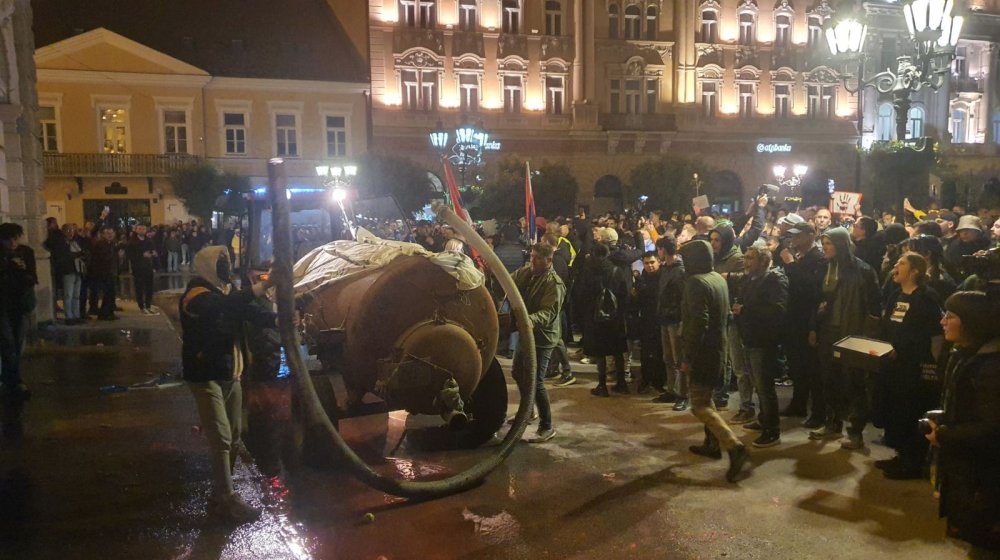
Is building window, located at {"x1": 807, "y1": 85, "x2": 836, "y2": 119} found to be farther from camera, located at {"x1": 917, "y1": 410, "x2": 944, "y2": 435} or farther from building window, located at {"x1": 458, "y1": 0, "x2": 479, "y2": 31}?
camera, located at {"x1": 917, "y1": 410, "x2": 944, "y2": 435}

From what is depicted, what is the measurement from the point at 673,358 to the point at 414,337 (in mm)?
4054

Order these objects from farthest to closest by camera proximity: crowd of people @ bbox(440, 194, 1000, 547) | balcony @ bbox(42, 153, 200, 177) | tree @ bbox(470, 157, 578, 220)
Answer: balcony @ bbox(42, 153, 200, 177) < tree @ bbox(470, 157, 578, 220) < crowd of people @ bbox(440, 194, 1000, 547)

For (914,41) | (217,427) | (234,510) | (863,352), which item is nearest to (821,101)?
(914,41)

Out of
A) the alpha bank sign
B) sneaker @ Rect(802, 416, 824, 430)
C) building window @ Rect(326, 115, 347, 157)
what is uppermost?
building window @ Rect(326, 115, 347, 157)

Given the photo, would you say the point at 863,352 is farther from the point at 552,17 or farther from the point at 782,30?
the point at 782,30

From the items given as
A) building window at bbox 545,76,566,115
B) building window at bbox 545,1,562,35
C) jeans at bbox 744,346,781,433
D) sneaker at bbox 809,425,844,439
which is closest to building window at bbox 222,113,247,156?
building window at bbox 545,76,566,115

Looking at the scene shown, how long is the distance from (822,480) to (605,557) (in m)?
2.40

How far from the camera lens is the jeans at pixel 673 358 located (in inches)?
346

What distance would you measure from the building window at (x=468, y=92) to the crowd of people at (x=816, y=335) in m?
27.2

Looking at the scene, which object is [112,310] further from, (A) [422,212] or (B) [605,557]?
(A) [422,212]

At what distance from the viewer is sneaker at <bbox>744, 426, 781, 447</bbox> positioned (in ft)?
23.5

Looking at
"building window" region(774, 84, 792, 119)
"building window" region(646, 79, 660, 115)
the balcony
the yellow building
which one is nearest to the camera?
the balcony

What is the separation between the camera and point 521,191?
32.0 metres

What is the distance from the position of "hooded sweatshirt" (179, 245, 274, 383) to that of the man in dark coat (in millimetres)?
3462
